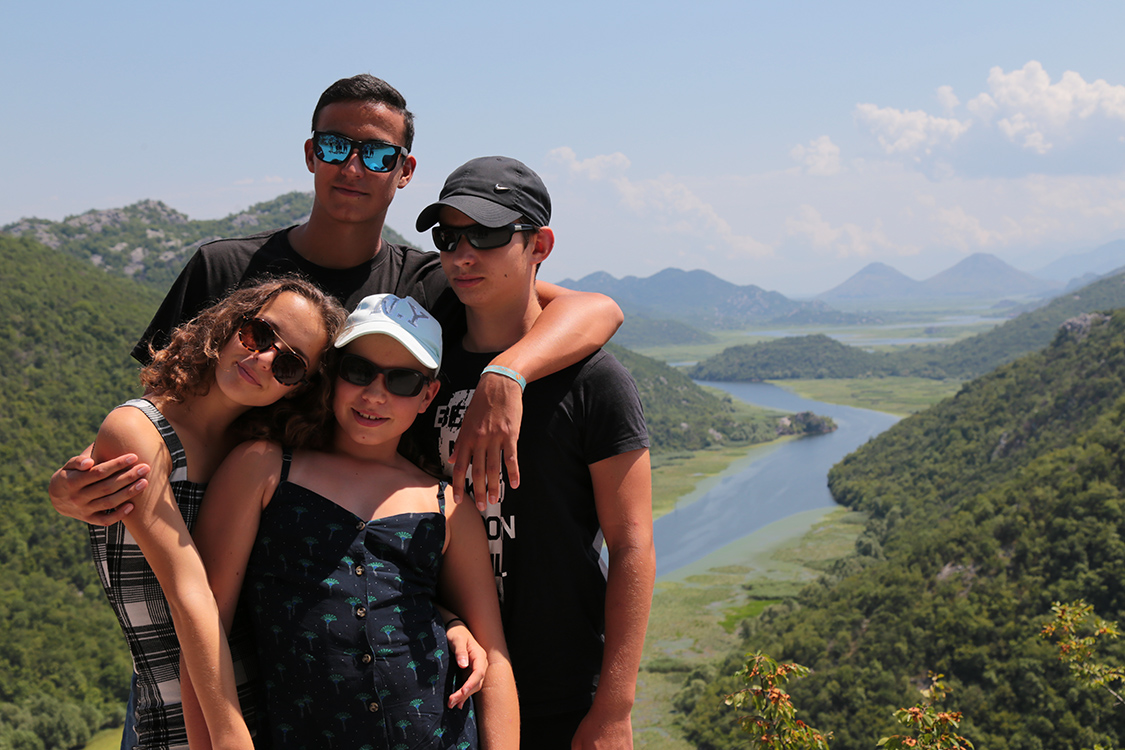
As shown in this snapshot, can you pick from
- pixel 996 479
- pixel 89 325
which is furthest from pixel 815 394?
pixel 89 325

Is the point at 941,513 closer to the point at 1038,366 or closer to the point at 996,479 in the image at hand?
the point at 996,479

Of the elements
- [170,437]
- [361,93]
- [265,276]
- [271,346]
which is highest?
[361,93]

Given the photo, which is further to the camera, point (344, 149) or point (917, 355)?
point (917, 355)

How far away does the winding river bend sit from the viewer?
185ft

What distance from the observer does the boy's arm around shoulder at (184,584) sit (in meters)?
2.09

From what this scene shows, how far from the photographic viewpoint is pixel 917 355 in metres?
157

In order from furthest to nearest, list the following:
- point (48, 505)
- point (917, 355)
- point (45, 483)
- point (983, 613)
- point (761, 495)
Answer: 1. point (917, 355)
2. point (761, 495)
3. point (48, 505)
4. point (45, 483)
5. point (983, 613)

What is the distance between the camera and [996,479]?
5747 centimetres

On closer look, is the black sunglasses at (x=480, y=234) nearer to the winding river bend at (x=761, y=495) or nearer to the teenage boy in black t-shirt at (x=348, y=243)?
the teenage boy in black t-shirt at (x=348, y=243)

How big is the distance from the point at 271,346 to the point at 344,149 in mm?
1122

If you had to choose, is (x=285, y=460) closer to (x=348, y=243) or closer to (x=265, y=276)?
(x=265, y=276)

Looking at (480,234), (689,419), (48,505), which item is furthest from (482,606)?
(689,419)

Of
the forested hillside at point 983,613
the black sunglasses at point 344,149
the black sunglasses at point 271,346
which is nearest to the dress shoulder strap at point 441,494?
the black sunglasses at point 271,346

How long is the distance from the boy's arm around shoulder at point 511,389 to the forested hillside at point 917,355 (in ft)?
499
